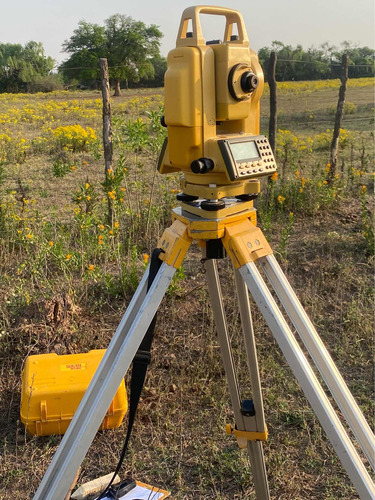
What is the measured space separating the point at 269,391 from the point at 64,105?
20.3m

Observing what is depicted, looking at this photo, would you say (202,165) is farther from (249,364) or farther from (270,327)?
(249,364)

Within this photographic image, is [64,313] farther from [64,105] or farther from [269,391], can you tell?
[64,105]

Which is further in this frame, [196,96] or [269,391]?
[269,391]

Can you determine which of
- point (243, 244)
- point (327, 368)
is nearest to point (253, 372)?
point (327, 368)

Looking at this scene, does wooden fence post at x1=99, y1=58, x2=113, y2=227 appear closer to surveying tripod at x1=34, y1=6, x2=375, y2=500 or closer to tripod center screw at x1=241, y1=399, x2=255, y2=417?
tripod center screw at x1=241, y1=399, x2=255, y2=417

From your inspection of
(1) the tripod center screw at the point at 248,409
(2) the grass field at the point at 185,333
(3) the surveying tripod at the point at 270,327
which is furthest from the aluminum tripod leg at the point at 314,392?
(2) the grass field at the point at 185,333

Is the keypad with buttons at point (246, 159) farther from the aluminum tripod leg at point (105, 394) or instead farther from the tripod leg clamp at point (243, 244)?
the aluminum tripod leg at point (105, 394)

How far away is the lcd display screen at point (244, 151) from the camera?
144cm

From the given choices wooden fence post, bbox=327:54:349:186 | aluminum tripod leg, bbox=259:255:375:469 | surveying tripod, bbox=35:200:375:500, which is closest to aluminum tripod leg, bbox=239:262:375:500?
surveying tripod, bbox=35:200:375:500

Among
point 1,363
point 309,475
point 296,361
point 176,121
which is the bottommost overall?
point 309,475

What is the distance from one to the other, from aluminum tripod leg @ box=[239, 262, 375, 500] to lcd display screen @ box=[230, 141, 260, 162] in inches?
13.1

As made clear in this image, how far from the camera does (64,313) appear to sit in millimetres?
3191

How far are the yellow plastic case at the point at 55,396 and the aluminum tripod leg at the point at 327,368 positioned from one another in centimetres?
140

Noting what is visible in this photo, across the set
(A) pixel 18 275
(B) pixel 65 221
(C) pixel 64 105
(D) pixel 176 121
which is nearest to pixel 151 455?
(D) pixel 176 121
